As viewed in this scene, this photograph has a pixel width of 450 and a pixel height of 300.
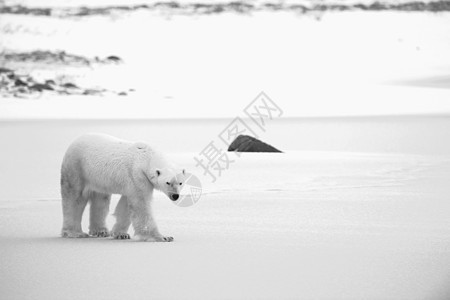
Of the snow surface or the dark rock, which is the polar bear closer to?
the snow surface

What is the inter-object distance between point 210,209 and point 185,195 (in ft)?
3.20

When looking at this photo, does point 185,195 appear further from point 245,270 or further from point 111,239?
point 245,270

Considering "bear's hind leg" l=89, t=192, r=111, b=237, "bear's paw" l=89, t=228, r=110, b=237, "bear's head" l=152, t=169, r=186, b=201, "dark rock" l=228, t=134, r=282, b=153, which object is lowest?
"dark rock" l=228, t=134, r=282, b=153

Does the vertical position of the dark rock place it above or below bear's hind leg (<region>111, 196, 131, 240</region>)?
below

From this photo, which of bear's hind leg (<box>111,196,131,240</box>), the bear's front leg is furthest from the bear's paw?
the bear's front leg

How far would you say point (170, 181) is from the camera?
6957 mm

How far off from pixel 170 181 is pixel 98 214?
2.90 feet

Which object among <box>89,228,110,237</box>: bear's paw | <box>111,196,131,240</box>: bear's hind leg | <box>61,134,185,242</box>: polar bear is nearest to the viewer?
<box>61,134,185,242</box>: polar bear

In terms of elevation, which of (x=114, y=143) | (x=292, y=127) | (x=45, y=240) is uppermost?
(x=114, y=143)

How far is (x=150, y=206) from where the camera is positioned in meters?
7.14

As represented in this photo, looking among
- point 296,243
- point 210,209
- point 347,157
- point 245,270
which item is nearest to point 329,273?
point 245,270

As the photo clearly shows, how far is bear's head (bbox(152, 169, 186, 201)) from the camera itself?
697 cm

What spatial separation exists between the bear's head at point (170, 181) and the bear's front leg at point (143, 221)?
0.21 meters

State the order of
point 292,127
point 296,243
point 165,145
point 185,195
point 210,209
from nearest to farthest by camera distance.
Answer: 1. point 296,243
2. point 210,209
3. point 185,195
4. point 165,145
5. point 292,127
